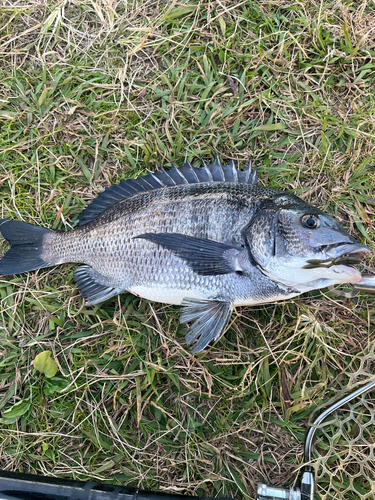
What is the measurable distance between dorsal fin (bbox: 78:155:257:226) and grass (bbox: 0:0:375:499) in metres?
0.24

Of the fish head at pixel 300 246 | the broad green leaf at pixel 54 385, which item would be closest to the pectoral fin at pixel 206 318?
the fish head at pixel 300 246

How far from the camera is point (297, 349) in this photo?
267 centimetres

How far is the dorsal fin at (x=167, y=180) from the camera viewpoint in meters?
2.54

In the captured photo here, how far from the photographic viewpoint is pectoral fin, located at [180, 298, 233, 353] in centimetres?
236

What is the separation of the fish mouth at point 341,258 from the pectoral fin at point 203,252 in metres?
0.50

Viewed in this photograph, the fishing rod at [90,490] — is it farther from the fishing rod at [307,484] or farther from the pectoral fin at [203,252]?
the pectoral fin at [203,252]

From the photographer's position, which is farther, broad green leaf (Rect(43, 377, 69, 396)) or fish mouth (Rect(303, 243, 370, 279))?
broad green leaf (Rect(43, 377, 69, 396))

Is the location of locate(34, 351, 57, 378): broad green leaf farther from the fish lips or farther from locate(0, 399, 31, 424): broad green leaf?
the fish lips

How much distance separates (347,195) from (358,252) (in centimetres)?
97

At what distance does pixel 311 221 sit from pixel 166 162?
1360 mm

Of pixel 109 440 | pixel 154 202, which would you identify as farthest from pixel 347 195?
pixel 109 440

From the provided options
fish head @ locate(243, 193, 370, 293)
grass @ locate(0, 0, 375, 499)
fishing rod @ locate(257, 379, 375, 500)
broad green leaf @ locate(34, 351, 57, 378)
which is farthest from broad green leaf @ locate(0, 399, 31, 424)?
fish head @ locate(243, 193, 370, 293)

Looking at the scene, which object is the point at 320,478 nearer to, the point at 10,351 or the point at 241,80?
the point at 10,351

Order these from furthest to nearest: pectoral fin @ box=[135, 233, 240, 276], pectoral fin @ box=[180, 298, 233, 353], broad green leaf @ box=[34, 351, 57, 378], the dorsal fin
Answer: broad green leaf @ box=[34, 351, 57, 378] → the dorsal fin → pectoral fin @ box=[180, 298, 233, 353] → pectoral fin @ box=[135, 233, 240, 276]
